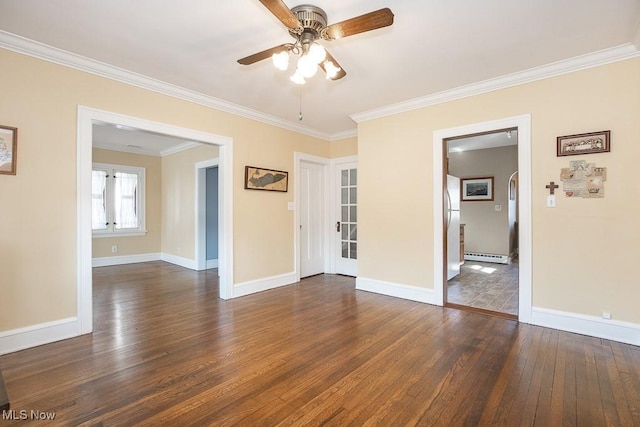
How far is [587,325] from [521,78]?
2.51m

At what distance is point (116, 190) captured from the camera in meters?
6.38

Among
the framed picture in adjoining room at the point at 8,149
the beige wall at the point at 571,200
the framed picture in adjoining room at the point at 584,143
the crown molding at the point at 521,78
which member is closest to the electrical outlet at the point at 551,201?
the beige wall at the point at 571,200

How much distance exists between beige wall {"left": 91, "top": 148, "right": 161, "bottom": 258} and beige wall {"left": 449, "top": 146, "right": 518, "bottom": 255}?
7368 millimetres

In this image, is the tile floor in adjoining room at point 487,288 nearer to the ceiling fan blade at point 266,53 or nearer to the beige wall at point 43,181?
the ceiling fan blade at point 266,53

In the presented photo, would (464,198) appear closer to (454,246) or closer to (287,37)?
(454,246)

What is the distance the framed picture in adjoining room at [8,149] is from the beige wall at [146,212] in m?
4.20

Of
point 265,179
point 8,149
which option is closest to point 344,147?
point 265,179

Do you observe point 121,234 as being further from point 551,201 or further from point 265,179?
point 551,201

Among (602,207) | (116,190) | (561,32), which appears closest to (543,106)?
(561,32)

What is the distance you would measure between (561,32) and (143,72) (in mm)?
3818

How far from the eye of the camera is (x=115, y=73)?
2961 mm

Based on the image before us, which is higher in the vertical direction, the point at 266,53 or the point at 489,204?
the point at 266,53

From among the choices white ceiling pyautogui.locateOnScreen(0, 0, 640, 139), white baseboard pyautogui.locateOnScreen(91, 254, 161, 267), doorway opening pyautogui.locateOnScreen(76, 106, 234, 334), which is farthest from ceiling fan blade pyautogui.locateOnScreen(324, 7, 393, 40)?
white baseboard pyautogui.locateOnScreen(91, 254, 161, 267)

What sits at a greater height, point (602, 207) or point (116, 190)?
point (116, 190)
